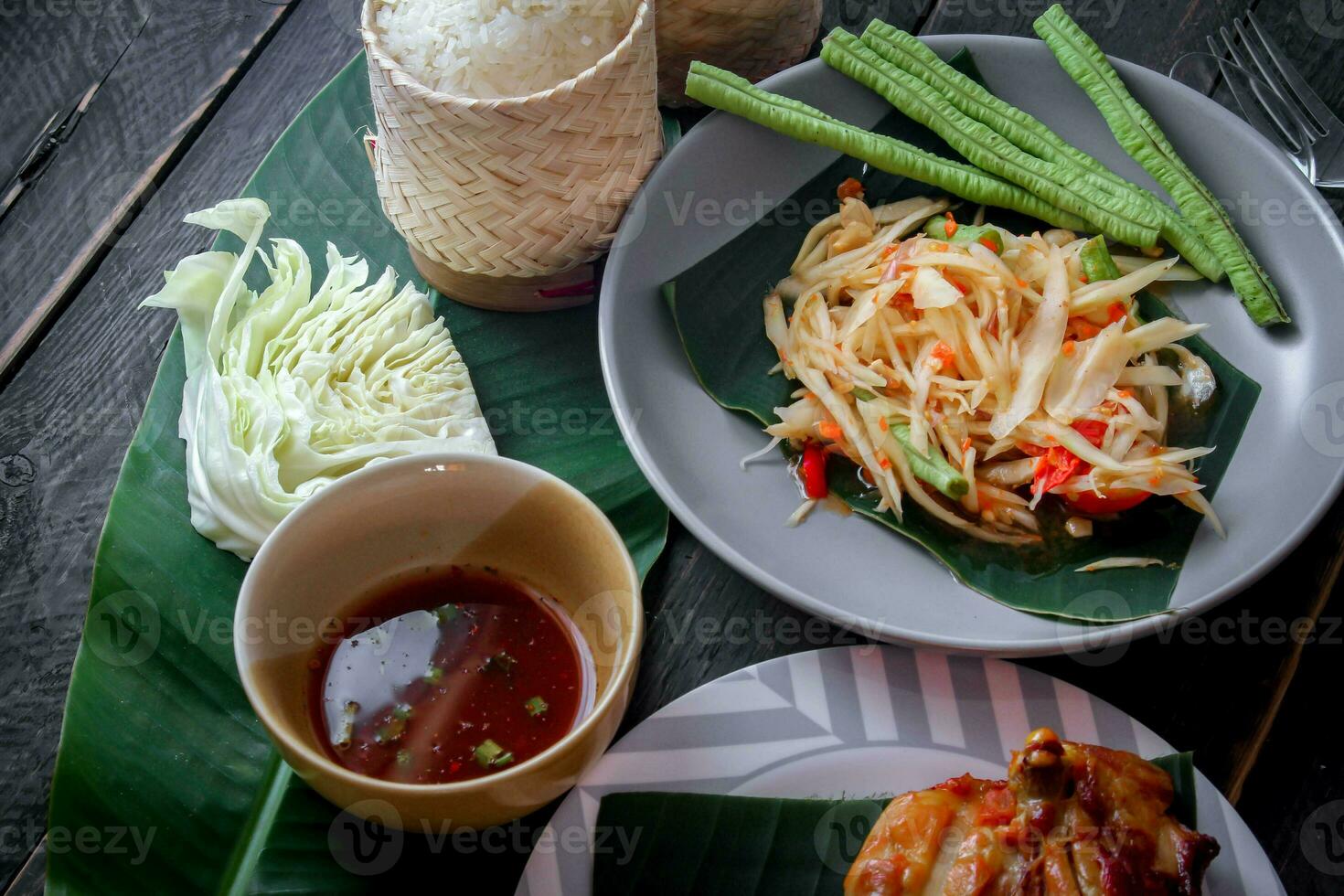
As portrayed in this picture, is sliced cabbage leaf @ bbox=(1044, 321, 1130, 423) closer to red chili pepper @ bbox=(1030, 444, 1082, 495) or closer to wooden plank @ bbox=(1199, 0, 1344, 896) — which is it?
red chili pepper @ bbox=(1030, 444, 1082, 495)

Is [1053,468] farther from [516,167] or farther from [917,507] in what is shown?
[516,167]

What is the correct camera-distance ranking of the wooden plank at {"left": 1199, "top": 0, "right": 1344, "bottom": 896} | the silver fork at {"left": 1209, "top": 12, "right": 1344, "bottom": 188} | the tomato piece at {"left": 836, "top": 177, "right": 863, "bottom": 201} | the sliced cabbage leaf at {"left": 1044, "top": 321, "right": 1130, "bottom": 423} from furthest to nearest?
the silver fork at {"left": 1209, "top": 12, "right": 1344, "bottom": 188} < the tomato piece at {"left": 836, "top": 177, "right": 863, "bottom": 201} < the sliced cabbage leaf at {"left": 1044, "top": 321, "right": 1130, "bottom": 423} < the wooden plank at {"left": 1199, "top": 0, "right": 1344, "bottom": 896}

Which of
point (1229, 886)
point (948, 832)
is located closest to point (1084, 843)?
point (948, 832)

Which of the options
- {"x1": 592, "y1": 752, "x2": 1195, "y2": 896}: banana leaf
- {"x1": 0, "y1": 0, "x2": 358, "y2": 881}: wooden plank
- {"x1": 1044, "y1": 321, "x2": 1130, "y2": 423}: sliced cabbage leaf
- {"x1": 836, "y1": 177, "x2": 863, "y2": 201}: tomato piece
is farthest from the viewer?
{"x1": 836, "y1": 177, "x2": 863, "y2": 201}: tomato piece

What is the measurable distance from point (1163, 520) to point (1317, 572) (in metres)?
0.42

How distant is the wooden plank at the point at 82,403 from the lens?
7.48 feet

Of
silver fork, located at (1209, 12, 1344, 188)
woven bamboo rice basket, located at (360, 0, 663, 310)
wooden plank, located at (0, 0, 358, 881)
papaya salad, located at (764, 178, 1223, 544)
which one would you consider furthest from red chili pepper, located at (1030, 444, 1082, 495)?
wooden plank, located at (0, 0, 358, 881)

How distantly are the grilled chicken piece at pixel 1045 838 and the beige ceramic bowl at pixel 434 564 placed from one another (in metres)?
0.50

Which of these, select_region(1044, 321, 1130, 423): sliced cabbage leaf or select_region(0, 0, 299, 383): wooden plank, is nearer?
select_region(1044, 321, 1130, 423): sliced cabbage leaf

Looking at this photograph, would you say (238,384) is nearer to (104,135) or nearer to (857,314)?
(104,135)

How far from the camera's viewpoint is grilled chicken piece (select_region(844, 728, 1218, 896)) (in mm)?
1704

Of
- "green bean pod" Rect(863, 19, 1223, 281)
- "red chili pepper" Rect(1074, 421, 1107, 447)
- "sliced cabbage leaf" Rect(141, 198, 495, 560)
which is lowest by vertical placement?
"sliced cabbage leaf" Rect(141, 198, 495, 560)

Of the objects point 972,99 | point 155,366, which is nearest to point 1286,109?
point 972,99

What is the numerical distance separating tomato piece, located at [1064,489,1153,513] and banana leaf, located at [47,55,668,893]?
0.87 meters
